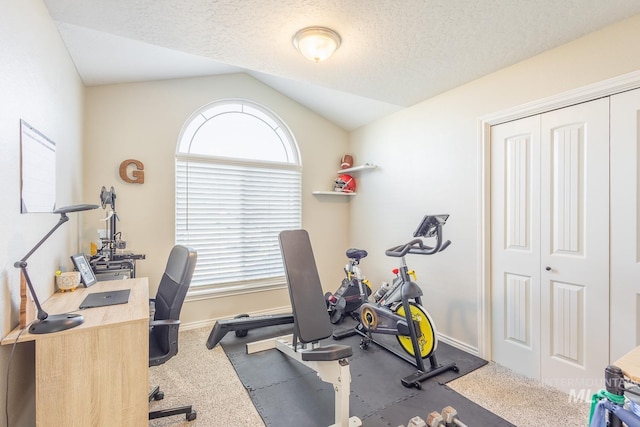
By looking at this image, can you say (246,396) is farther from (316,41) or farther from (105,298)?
(316,41)

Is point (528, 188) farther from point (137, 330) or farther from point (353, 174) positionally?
point (137, 330)

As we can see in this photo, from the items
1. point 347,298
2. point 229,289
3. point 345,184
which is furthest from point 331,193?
point 229,289

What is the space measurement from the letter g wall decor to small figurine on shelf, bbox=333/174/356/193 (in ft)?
8.10

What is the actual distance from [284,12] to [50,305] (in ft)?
7.47

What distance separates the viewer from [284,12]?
1813mm

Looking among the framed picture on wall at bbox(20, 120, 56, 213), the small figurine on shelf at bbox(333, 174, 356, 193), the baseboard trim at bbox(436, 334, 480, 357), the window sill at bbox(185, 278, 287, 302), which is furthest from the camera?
the small figurine on shelf at bbox(333, 174, 356, 193)

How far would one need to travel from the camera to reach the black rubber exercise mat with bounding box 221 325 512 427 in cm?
191

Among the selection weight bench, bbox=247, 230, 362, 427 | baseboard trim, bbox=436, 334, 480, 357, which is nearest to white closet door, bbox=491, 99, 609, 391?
baseboard trim, bbox=436, 334, 480, 357

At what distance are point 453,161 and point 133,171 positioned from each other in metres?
3.37

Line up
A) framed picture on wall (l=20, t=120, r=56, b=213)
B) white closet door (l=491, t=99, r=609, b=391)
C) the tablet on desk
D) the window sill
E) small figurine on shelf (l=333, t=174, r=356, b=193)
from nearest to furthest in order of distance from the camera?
framed picture on wall (l=20, t=120, r=56, b=213)
the tablet on desk
white closet door (l=491, t=99, r=609, b=391)
the window sill
small figurine on shelf (l=333, t=174, r=356, b=193)

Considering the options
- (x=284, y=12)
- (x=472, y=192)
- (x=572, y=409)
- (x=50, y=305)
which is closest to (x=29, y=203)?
(x=50, y=305)

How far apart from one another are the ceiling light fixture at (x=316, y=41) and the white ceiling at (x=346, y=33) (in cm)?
5

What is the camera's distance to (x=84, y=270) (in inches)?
87.3

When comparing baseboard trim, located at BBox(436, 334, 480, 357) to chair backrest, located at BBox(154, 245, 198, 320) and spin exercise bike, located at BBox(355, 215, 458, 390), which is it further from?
chair backrest, located at BBox(154, 245, 198, 320)
